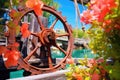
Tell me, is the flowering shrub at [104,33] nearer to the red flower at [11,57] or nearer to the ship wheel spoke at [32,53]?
the red flower at [11,57]

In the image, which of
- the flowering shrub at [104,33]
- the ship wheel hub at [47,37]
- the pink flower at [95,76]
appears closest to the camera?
the flowering shrub at [104,33]

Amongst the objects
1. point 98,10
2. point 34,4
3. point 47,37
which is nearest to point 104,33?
point 98,10

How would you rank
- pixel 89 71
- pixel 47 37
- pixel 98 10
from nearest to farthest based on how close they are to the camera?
pixel 98 10
pixel 89 71
pixel 47 37

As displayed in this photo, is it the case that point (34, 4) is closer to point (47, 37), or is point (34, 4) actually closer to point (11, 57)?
point (11, 57)

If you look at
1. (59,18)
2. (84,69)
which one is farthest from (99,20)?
(59,18)

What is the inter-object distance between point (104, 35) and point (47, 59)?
11.3ft

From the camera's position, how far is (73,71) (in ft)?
6.16

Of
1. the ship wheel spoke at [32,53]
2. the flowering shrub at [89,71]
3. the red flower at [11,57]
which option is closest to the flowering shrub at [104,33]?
the flowering shrub at [89,71]

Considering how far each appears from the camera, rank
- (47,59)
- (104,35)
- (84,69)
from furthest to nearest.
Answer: (47,59) < (84,69) < (104,35)

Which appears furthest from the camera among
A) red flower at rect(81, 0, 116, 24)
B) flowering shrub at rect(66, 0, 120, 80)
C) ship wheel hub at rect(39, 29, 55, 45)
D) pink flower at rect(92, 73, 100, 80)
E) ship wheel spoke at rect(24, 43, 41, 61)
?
ship wheel hub at rect(39, 29, 55, 45)

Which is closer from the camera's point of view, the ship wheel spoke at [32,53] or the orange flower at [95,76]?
the orange flower at [95,76]

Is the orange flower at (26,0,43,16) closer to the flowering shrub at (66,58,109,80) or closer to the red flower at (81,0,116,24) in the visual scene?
the red flower at (81,0,116,24)

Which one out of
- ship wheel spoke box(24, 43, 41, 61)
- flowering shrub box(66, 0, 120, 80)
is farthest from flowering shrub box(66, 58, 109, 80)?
ship wheel spoke box(24, 43, 41, 61)

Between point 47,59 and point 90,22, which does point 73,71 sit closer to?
point 90,22
